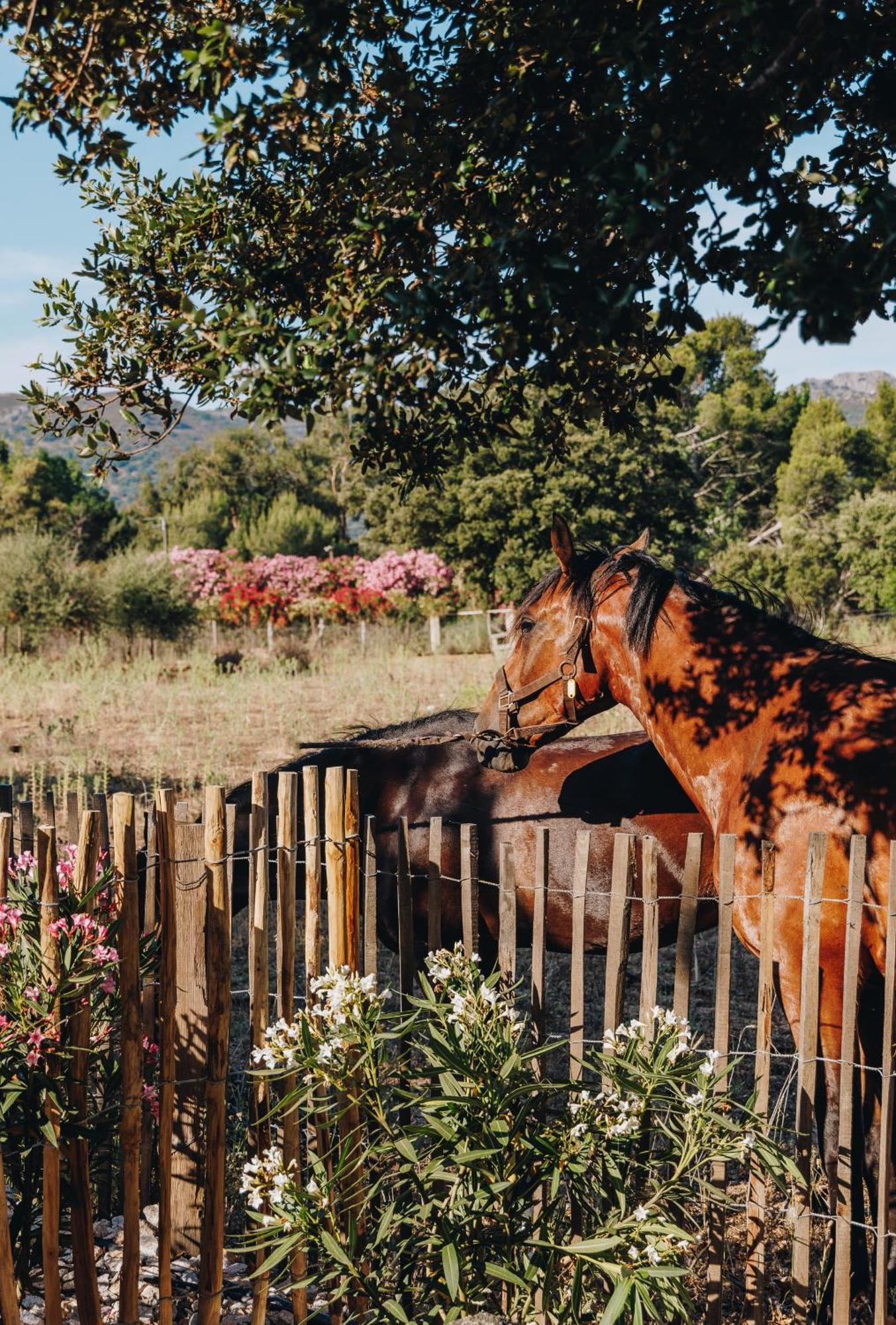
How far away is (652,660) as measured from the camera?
4352 mm

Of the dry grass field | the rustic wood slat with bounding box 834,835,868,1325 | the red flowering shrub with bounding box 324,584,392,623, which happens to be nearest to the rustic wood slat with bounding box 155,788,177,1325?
the rustic wood slat with bounding box 834,835,868,1325

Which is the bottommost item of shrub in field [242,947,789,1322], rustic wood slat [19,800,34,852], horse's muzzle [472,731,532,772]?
Answer: shrub in field [242,947,789,1322]

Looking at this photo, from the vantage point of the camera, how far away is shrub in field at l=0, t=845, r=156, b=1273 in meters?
2.90

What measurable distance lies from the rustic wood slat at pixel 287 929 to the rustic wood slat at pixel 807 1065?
1.51 metres

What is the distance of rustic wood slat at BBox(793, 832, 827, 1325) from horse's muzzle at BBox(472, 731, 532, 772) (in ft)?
5.99

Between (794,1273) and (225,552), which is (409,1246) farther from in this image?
(225,552)

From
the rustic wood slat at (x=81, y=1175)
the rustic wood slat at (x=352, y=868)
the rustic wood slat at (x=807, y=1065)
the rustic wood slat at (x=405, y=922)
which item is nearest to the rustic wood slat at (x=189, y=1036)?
the rustic wood slat at (x=81, y=1175)

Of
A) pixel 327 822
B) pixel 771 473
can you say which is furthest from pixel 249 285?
pixel 771 473

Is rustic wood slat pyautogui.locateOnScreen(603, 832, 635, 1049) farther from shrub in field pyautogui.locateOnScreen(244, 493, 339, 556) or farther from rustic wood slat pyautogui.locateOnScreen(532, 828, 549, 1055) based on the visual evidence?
shrub in field pyautogui.locateOnScreen(244, 493, 339, 556)

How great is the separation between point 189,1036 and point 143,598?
16835mm

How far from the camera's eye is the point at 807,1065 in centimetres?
317

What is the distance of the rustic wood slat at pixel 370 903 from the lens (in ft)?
11.6

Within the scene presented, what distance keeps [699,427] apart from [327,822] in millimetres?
42672

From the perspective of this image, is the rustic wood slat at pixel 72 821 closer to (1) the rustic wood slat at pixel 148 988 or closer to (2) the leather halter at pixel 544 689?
(1) the rustic wood slat at pixel 148 988
